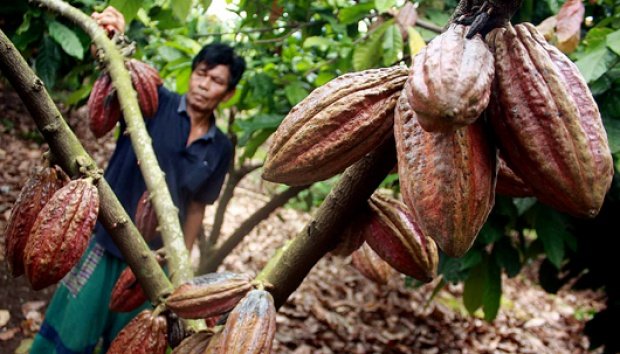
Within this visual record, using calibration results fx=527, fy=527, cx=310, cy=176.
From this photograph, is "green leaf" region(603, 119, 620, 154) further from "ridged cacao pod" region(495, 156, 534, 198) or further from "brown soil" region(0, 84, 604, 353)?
"brown soil" region(0, 84, 604, 353)

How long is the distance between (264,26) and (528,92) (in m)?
2.21

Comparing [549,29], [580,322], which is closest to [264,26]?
[549,29]

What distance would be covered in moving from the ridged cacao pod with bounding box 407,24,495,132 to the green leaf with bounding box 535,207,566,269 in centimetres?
155

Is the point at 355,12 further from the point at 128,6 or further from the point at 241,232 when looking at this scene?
the point at 241,232

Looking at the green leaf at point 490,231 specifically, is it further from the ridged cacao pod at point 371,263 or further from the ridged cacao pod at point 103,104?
the ridged cacao pod at point 103,104

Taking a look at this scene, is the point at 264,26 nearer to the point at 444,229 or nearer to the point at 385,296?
the point at 444,229

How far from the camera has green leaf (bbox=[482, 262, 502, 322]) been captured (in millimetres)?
2264

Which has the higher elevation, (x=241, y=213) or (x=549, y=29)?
(x=549, y=29)

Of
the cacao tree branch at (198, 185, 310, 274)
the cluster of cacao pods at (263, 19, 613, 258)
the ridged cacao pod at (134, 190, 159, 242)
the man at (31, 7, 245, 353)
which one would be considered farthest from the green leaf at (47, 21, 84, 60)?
the cluster of cacao pods at (263, 19, 613, 258)

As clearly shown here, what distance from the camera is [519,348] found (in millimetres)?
3920

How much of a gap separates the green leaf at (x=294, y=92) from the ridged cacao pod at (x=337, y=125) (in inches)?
60.4

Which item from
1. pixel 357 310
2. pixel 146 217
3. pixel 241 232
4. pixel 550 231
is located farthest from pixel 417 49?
pixel 357 310

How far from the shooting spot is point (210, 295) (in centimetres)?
73

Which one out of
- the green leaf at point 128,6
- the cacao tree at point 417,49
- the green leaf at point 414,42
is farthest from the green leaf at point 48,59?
the green leaf at point 414,42
